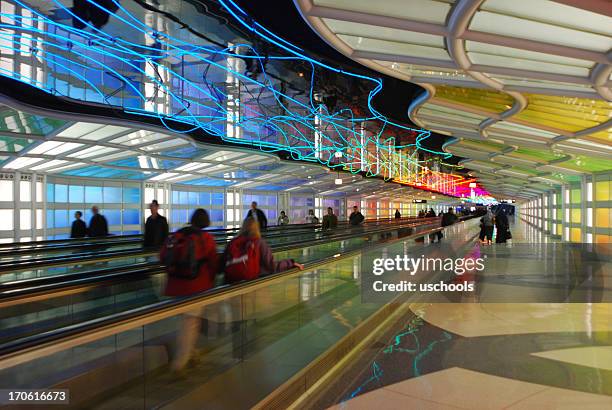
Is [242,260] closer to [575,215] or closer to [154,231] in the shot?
[154,231]

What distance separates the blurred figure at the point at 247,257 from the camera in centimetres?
571

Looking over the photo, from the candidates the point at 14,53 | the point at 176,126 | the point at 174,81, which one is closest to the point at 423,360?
the point at 14,53

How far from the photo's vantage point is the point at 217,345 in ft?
15.0

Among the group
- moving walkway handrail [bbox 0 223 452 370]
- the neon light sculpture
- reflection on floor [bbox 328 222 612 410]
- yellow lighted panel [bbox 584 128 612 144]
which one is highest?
the neon light sculpture

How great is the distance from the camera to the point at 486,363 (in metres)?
6.11

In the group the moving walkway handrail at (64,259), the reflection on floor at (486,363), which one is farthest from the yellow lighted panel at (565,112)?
the moving walkway handrail at (64,259)

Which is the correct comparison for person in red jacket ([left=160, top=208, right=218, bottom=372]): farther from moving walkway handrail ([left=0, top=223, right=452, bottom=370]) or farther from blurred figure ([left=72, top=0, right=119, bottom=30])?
blurred figure ([left=72, top=0, right=119, bottom=30])

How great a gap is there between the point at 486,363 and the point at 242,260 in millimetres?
3170

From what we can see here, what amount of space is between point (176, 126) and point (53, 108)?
752cm

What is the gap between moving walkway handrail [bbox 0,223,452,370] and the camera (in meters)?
2.50

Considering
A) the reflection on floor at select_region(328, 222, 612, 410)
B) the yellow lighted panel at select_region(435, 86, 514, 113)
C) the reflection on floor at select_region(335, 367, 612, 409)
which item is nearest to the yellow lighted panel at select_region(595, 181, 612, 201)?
the yellow lighted panel at select_region(435, 86, 514, 113)

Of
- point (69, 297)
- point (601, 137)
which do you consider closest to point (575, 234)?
point (601, 137)

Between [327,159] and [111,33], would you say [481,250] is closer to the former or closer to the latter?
[111,33]

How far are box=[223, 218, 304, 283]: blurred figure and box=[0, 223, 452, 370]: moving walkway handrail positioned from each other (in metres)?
0.85
